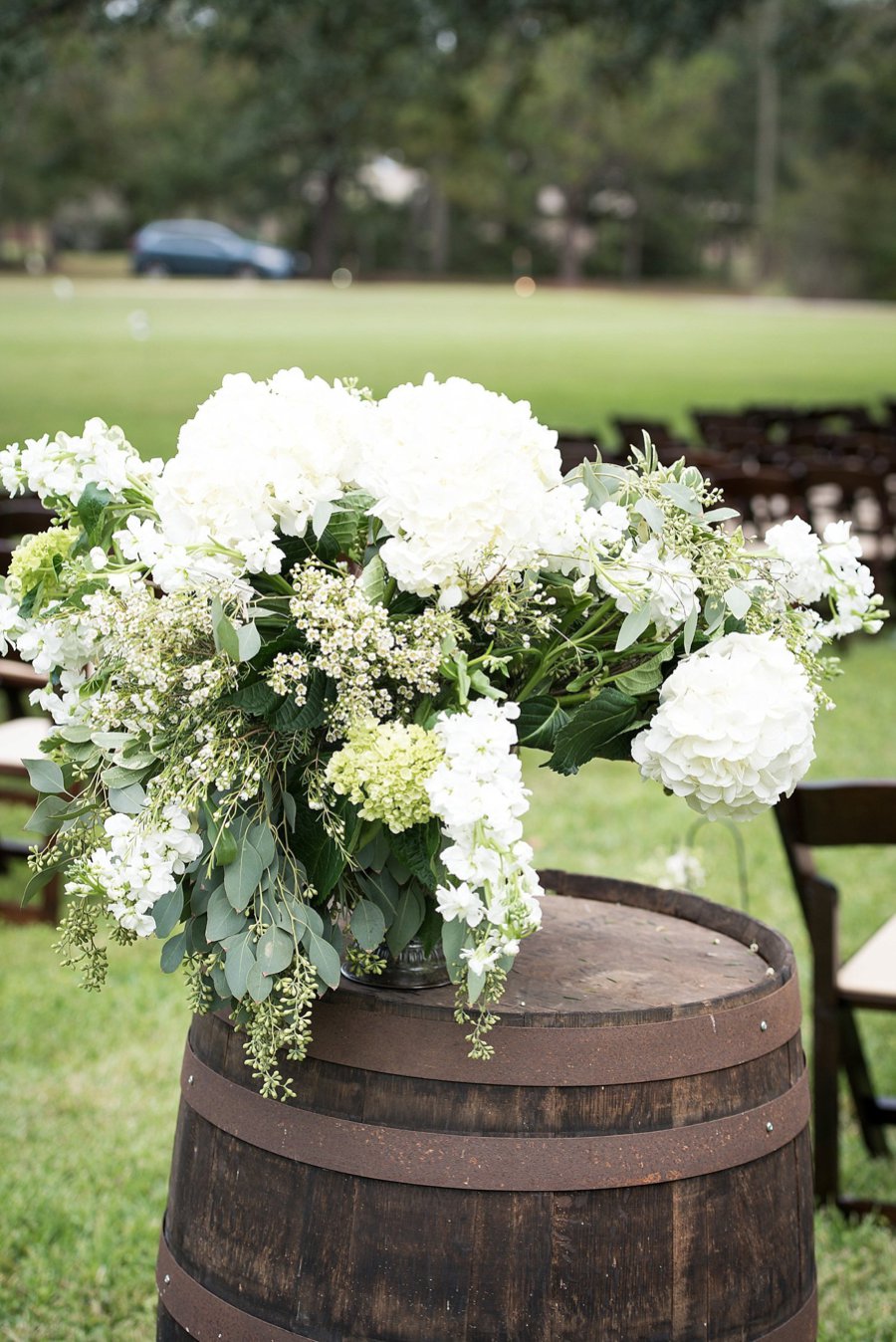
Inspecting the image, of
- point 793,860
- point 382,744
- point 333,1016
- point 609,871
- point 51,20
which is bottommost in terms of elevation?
point 609,871

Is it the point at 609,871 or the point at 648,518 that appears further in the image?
the point at 609,871

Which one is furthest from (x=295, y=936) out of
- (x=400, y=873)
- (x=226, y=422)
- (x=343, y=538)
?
(x=226, y=422)

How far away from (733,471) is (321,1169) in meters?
9.11

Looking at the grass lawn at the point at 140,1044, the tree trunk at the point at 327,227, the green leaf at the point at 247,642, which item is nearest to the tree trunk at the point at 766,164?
the tree trunk at the point at 327,227

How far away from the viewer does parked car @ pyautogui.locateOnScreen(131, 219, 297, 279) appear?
185 ft

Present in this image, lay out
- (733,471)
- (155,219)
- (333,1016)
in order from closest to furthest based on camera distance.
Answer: (333,1016), (733,471), (155,219)

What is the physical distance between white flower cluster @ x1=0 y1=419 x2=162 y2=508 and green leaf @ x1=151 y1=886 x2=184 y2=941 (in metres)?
0.55

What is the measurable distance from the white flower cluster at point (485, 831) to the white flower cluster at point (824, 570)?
57cm

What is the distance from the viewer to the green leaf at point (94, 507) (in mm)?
2186

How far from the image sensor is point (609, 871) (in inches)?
249

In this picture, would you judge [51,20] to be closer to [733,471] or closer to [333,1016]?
[733,471]

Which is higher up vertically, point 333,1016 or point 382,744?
point 382,744

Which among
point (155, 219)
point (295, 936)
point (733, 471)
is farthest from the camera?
point (155, 219)

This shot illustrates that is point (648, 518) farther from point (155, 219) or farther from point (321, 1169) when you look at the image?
point (155, 219)
